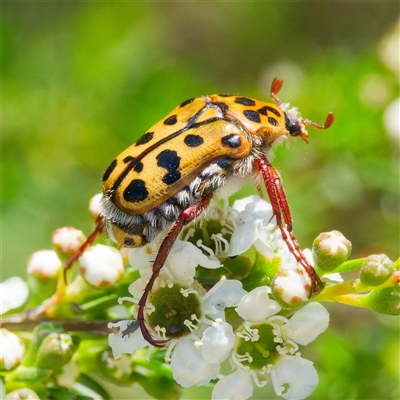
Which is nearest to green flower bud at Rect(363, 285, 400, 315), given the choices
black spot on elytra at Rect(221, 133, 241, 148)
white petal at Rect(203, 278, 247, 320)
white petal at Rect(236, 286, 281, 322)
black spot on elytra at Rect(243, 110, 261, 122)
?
white petal at Rect(236, 286, 281, 322)

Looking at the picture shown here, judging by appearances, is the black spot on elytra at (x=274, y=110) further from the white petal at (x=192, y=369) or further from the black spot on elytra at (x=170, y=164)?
the white petal at (x=192, y=369)

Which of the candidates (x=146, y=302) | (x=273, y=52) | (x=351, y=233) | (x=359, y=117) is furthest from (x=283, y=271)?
(x=273, y=52)

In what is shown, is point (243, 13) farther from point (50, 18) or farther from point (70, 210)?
point (70, 210)

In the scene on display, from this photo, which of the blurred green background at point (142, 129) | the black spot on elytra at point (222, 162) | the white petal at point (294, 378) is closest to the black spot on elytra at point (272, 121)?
the black spot on elytra at point (222, 162)

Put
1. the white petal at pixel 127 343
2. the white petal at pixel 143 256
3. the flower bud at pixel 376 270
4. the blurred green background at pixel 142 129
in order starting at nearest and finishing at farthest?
1. the flower bud at pixel 376 270
2. the white petal at pixel 127 343
3. the white petal at pixel 143 256
4. the blurred green background at pixel 142 129

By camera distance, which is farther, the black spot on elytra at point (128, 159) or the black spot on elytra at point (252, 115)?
the black spot on elytra at point (252, 115)

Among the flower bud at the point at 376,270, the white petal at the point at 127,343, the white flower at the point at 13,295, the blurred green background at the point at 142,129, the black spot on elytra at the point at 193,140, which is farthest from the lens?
the blurred green background at the point at 142,129
